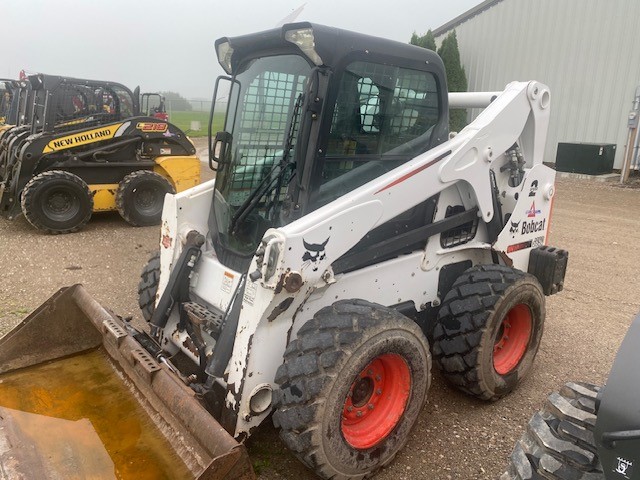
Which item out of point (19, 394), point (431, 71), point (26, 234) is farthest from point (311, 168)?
point (26, 234)

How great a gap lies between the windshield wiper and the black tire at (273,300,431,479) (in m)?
0.79

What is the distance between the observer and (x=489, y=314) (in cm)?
314

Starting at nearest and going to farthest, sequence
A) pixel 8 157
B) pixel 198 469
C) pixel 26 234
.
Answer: pixel 198 469 → pixel 26 234 → pixel 8 157

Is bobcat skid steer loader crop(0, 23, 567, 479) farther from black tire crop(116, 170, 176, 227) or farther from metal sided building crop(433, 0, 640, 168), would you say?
metal sided building crop(433, 0, 640, 168)

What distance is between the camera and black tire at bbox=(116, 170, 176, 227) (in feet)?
27.0

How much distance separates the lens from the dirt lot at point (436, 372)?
2.92 m

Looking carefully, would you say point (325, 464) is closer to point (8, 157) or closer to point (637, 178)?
point (8, 157)

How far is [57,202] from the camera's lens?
7879mm

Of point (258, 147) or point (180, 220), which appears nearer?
point (258, 147)

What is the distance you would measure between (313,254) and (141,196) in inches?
261

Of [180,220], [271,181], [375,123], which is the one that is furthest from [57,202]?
[375,123]

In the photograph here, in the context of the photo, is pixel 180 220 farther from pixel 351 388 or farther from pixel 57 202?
pixel 57 202

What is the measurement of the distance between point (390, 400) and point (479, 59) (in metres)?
17.3

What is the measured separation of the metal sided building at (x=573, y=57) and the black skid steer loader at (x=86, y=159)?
1174cm
